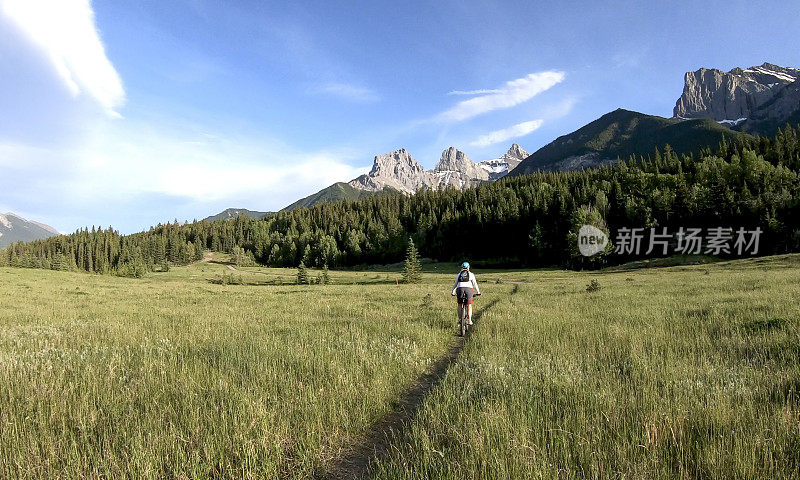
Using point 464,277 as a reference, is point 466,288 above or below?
below

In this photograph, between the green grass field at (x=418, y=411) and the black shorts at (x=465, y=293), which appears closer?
the green grass field at (x=418, y=411)

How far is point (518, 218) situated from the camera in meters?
120

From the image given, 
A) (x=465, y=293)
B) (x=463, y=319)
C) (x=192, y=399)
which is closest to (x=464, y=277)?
(x=465, y=293)

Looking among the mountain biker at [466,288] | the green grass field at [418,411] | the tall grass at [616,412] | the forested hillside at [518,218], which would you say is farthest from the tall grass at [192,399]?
the forested hillside at [518,218]

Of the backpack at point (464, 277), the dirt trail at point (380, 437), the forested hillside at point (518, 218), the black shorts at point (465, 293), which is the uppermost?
the forested hillside at point (518, 218)

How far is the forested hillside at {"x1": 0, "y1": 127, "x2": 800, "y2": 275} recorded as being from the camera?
286 feet

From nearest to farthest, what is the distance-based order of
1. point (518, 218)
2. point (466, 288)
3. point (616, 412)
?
point (616, 412) < point (466, 288) < point (518, 218)

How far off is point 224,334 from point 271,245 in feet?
555

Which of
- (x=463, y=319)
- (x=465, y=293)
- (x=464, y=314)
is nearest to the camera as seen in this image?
(x=463, y=319)

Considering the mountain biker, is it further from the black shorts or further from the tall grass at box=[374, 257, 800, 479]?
the tall grass at box=[374, 257, 800, 479]

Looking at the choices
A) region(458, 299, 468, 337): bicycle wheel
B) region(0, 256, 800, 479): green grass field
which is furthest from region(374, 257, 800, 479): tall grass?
region(458, 299, 468, 337): bicycle wheel

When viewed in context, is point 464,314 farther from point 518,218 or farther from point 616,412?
point 518,218

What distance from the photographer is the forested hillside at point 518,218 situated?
87.1 m

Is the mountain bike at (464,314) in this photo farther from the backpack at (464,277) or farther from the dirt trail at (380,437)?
the dirt trail at (380,437)
